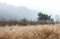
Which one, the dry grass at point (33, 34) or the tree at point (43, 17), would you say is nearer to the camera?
the dry grass at point (33, 34)

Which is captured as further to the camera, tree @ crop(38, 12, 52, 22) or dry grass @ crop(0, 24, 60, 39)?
tree @ crop(38, 12, 52, 22)

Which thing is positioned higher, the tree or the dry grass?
the dry grass

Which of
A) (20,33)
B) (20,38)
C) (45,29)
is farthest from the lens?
(45,29)

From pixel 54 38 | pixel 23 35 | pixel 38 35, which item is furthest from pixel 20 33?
pixel 54 38

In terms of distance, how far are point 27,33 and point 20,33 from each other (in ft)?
0.82

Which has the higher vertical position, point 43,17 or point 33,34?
point 33,34

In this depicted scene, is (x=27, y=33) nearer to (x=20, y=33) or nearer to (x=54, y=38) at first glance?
(x=20, y=33)

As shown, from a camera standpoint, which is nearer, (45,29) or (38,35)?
(38,35)

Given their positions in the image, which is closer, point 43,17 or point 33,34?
point 33,34

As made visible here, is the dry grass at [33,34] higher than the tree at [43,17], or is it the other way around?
the dry grass at [33,34]

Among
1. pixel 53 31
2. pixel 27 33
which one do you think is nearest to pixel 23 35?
pixel 27 33

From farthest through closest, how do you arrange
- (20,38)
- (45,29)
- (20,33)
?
(45,29) → (20,33) → (20,38)

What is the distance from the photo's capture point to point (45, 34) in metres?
6.94

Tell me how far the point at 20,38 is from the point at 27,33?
0.43 metres
